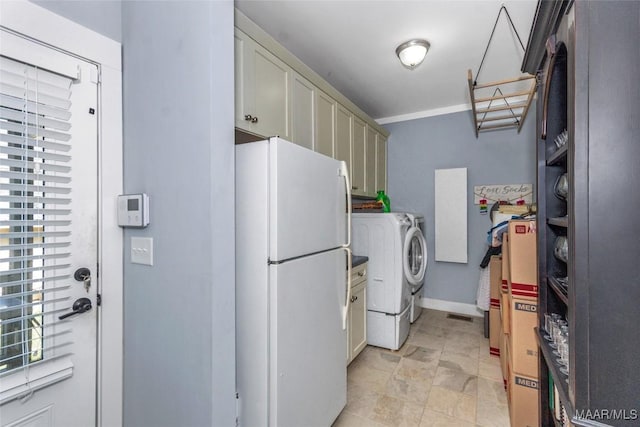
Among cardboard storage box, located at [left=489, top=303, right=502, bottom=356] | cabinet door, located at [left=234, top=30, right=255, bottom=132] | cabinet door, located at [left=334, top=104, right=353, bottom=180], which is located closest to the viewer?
cabinet door, located at [left=234, top=30, right=255, bottom=132]

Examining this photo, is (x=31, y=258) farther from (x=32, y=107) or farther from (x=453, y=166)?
(x=453, y=166)

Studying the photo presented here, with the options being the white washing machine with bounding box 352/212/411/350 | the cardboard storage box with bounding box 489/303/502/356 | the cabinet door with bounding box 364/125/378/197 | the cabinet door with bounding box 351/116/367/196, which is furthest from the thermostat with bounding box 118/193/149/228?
the cardboard storage box with bounding box 489/303/502/356

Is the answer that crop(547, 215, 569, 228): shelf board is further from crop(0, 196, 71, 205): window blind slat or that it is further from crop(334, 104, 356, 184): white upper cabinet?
crop(0, 196, 71, 205): window blind slat

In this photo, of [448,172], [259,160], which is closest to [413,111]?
[448,172]

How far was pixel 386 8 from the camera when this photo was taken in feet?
6.14

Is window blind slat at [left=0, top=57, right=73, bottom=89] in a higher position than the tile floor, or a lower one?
higher

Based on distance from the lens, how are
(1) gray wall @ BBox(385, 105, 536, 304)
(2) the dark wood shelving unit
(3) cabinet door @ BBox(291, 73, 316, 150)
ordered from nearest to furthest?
(2) the dark wood shelving unit → (3) cabinet door @ BBox(291, 73, 316, 150) → (1) gray wall @ BBox(385, 105, 536, 304)

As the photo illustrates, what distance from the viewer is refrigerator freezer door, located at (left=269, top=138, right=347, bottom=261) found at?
4.22ft

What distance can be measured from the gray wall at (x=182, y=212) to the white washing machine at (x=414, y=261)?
2.04 metres

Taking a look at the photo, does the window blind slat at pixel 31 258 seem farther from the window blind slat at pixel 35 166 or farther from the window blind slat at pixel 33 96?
the window blind slat at pixel 33 96

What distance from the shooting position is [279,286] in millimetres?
1295

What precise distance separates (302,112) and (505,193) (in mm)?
2644

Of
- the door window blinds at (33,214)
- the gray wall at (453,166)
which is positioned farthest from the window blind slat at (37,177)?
the gray wall at (453,166)

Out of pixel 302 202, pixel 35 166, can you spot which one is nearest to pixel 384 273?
pixel 302 202
